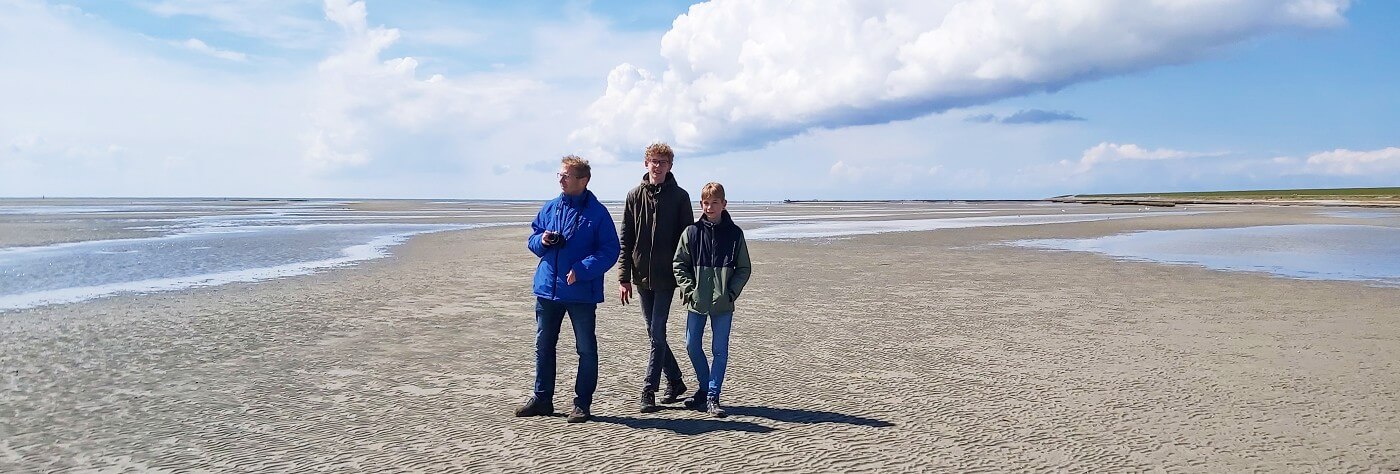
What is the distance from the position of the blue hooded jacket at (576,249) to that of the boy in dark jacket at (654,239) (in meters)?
0.27

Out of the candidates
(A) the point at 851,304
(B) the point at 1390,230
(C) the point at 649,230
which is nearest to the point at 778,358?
(C) the point at 649,230

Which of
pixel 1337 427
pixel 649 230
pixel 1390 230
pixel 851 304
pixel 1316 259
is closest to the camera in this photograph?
pixel 1337 427

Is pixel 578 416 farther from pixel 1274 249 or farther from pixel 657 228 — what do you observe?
pixel 1274 249

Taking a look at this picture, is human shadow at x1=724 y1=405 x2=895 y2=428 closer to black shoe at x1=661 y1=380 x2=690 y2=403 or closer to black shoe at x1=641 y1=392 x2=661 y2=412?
black shoe at x1=661 y1=380 x2=690 y2=403

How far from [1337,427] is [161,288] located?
53.7 feet

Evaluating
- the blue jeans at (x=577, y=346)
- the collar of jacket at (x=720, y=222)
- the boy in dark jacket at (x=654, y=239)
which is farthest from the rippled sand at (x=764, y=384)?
the collar of jacket at (x=720, y=222)

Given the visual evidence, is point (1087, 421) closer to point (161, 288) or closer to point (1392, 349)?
point (1392, 349)

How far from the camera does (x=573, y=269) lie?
604cm

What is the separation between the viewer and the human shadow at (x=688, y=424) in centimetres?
609

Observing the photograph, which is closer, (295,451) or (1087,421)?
(295,451)

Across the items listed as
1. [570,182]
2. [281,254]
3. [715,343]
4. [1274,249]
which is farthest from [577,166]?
[1274,249]

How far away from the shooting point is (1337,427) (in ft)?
19.9

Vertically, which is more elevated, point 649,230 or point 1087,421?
point 649,230

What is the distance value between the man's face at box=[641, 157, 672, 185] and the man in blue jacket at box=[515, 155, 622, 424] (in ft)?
1.42
